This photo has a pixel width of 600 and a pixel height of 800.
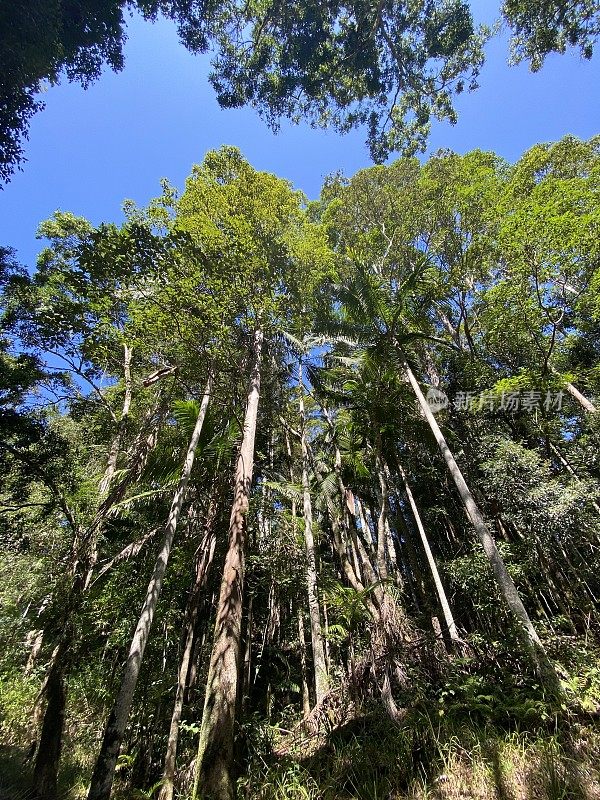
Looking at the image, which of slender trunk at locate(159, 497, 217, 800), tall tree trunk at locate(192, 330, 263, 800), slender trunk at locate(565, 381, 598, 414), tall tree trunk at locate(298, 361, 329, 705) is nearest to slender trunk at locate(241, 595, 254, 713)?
tall tree trunk at locate(298, 361, 329, 705)

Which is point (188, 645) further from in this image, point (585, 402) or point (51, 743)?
point (585, 402)

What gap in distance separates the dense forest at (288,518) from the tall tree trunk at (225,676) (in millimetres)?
27

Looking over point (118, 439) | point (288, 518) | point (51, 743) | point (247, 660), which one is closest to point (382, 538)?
point (288, 518)

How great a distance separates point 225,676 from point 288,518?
3.16 m

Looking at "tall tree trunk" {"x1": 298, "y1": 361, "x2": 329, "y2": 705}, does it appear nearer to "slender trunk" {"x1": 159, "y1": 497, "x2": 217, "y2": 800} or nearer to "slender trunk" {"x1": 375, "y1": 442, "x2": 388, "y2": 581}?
"slender trunk" {"x1": 375, "y1": 442, "x2": 388, "y2": 581}

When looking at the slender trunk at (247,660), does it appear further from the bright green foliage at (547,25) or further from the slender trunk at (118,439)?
the bright green foliage at (547,25)

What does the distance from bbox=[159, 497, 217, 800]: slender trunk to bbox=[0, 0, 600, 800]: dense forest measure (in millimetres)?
66

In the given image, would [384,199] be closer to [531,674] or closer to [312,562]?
[312,562]

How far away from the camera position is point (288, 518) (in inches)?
290

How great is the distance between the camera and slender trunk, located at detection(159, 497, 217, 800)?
15.2 feet

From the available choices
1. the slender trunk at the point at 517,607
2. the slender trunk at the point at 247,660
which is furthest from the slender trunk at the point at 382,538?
the slender trunk at the point at 247,660

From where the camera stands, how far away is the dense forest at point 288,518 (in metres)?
4.69

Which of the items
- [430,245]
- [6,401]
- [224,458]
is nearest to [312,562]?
[224,458]

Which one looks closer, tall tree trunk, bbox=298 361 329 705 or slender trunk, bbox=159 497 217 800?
slender trunk, bbox=159 497 217 800
